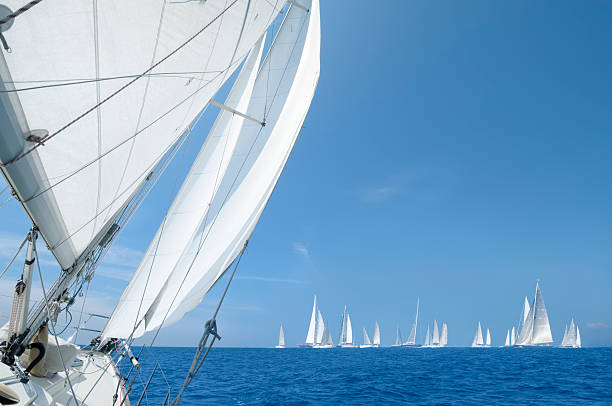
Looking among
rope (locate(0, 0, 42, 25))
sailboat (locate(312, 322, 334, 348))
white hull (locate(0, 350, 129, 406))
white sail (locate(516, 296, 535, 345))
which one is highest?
white sail (locate(516, 296, 535, 345))

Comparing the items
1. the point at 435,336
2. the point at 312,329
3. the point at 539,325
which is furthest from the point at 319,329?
the point at 539,325

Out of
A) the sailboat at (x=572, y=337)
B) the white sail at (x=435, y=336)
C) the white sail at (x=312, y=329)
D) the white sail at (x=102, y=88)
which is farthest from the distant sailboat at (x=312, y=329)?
the white sail at (x=102, y=88)

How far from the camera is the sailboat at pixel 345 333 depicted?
90.7 metres

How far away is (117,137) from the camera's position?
270cm

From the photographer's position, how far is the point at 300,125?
5.61 meters

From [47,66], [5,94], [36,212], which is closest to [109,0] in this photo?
[47,66]

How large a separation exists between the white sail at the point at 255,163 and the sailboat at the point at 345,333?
92354 millimetres

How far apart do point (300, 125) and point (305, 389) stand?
12186 mm

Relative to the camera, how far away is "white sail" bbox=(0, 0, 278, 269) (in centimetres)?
182

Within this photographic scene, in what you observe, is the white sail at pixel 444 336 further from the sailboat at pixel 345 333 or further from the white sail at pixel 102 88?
the white sail at pixel 102 88

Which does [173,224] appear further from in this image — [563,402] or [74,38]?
[563,402]

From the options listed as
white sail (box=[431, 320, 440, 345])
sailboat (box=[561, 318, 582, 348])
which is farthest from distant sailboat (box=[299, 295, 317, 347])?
sailboat (box=[561, 318, 582, 348])

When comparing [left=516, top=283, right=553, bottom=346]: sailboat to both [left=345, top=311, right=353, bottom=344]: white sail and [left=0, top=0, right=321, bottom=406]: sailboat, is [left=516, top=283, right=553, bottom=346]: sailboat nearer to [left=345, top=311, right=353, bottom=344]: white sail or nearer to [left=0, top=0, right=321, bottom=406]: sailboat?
[left=345, top=311, right=353, bottom=344]: white sail

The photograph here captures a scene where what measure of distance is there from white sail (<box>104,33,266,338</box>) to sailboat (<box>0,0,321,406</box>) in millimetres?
56
